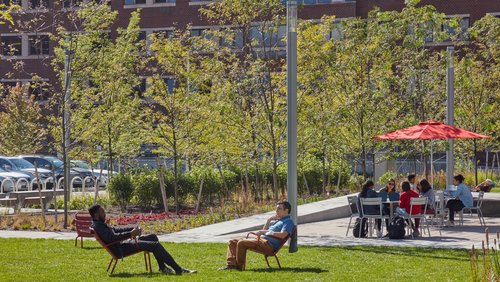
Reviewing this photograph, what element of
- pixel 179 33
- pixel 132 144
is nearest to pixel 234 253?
pixel 179 33

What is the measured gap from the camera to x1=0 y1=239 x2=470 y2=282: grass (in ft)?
46.8

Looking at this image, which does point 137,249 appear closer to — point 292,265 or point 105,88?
point 292,265

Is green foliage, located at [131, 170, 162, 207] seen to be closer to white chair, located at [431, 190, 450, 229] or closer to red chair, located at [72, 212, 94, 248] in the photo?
white chair, located at [431, 190, 450, 229]

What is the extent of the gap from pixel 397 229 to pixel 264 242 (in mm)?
6202

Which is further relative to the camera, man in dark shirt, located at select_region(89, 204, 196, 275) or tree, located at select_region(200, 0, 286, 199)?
tree, located at select_region(200, 0, 286, 199)

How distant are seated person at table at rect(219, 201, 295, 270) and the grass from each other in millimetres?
233

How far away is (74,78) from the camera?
2552 centimetres

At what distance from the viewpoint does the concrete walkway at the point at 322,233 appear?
64.5 feet

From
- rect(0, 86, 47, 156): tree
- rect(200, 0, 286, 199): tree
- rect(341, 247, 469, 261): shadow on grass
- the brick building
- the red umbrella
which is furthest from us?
the brick building

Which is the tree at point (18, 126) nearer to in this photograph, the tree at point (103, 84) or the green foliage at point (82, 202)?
the tree at point (103, 84)

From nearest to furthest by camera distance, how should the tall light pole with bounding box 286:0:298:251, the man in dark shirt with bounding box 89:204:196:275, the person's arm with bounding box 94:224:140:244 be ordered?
the man in dark shirt with bounding box 89:204:196:275
the person's arm with bounding box 94:224:140:244
the tall light pole with bounding box 286:0:298:251

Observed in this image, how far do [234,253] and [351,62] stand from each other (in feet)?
48.3

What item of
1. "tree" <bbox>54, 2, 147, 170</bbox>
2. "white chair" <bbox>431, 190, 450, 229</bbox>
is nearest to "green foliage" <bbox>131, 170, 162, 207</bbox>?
"tree" <bbox>54, 2, 147, 170</bbox>

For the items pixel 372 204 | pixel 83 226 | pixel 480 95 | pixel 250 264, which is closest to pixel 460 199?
pixel 372 204
